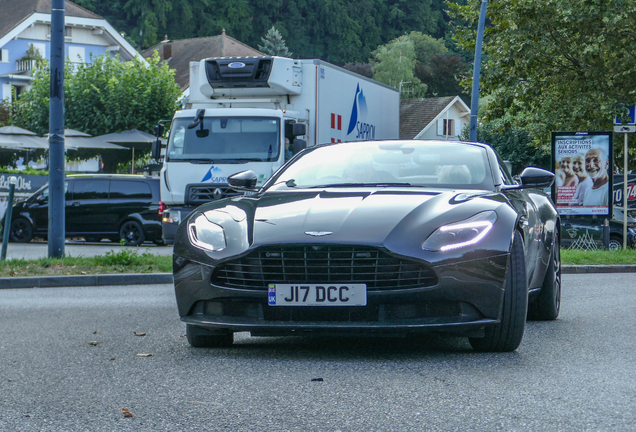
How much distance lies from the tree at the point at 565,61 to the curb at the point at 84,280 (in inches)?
544

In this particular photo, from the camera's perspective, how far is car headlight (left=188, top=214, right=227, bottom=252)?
5496mm

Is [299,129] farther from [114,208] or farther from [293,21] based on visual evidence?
[293,21]

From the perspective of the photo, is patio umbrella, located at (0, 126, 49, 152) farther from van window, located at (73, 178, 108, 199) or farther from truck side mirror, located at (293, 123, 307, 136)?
truck side mirror, located at (293, 123, 307, 136)

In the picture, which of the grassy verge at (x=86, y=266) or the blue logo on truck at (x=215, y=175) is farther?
the blue logo on truck at (x=215, y=175)

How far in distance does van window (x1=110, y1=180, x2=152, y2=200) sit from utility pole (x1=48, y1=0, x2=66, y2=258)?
7967 mm

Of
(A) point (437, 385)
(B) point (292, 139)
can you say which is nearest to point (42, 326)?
(A) point (437, 385)

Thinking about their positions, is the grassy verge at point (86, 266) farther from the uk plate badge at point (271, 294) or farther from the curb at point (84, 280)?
the uk plate badge at point (271, 294)

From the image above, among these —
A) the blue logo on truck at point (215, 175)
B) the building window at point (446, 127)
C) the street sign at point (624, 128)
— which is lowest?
the blue logo on truck at point (215, 175)

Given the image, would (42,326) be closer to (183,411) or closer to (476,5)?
(183,411)

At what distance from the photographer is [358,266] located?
17.1 feet

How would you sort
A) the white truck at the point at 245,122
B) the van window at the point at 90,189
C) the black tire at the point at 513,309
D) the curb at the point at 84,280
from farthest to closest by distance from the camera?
1. the van window at the point at 90,189
2. the white truck at the point at 245,122
3. the curb at the point at 84,280
4. the black tire at the point at 513,309

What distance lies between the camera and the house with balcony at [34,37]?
2237 inches

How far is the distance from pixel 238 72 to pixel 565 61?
34.5ft

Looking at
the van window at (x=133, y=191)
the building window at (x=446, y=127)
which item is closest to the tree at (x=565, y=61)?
the van window at (x=133, y=191)
